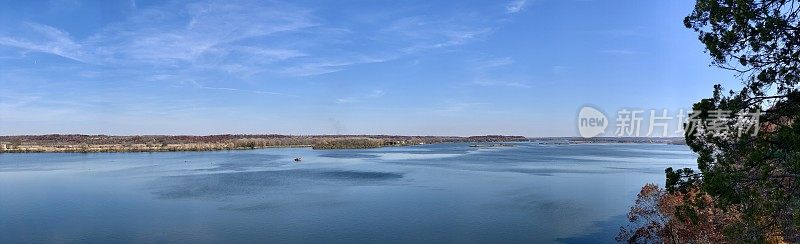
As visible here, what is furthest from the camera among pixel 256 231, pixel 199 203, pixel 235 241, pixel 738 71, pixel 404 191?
pixel 404 191

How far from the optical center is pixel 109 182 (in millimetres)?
38062

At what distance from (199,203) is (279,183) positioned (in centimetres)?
1038

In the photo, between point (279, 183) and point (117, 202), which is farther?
point (279, 183)

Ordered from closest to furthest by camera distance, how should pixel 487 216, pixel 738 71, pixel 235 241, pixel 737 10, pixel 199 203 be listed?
pixel 737 10
pixel 738 71
pixel 235 241
pixel 487 216
pixel 199 203

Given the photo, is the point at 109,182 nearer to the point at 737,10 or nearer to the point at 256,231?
the point at 256,231

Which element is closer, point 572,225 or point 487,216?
point 572,225

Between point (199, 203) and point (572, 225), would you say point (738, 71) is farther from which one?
point (199, 203)

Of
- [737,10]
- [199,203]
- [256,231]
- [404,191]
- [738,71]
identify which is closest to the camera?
[737,10]

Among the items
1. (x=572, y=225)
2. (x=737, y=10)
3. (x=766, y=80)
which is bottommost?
(x=572, y=225)

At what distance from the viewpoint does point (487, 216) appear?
77.0 ft

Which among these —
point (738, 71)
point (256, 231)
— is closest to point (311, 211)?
point (256, 231)

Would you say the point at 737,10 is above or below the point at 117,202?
above

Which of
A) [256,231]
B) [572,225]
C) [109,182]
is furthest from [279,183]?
[572,225]

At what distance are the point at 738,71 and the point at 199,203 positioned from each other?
2641cm
